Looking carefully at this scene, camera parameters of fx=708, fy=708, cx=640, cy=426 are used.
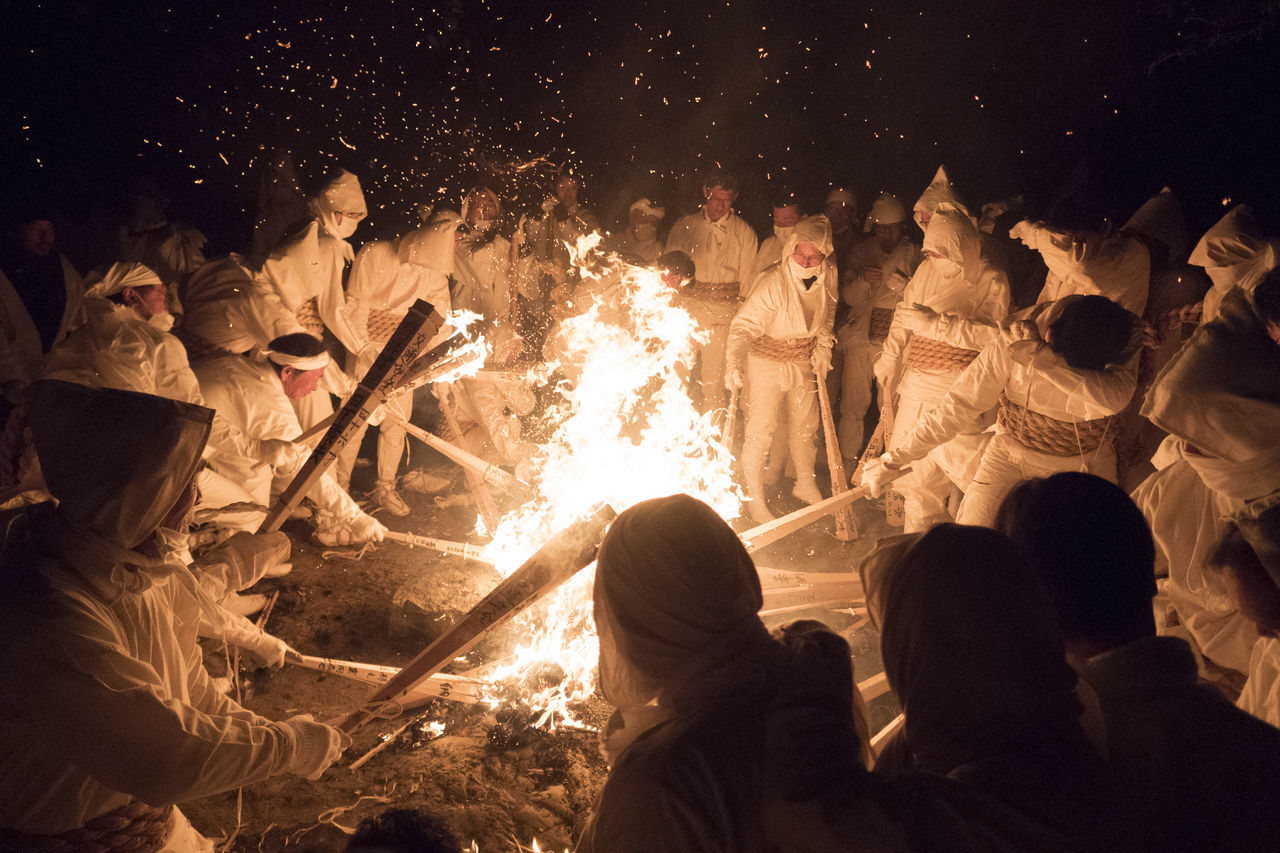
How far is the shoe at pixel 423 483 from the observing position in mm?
8180

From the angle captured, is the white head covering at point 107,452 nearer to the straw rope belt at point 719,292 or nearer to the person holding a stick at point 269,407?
the person holding a stick at point 269,407

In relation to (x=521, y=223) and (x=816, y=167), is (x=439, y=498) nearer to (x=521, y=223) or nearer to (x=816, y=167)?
(x=521, y=223)

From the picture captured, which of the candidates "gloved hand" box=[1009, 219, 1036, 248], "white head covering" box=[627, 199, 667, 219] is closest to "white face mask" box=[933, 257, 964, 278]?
"gloved hand" box=[1009, 219, 1036, 248]

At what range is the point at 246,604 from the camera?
5344mm

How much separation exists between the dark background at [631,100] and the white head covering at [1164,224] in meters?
2.26

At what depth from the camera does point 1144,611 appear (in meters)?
2.13

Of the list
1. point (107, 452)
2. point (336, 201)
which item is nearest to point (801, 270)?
point (336, 201)

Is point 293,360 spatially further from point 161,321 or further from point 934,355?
point 934,355

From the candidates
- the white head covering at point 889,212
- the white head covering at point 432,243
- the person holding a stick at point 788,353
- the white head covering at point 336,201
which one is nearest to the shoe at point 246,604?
the white head covering at point 432,243

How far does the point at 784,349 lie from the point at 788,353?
0.22 feet

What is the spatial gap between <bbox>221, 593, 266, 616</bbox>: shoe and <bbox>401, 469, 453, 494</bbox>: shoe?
9.03 feet

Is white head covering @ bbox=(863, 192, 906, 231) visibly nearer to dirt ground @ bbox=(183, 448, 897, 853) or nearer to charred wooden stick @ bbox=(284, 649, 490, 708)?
dirt ground @ bbox=(183, 448, 897, 853)

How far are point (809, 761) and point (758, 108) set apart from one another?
599 inches

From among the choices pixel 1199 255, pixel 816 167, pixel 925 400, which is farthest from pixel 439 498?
pixel 816 167
